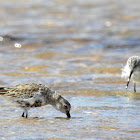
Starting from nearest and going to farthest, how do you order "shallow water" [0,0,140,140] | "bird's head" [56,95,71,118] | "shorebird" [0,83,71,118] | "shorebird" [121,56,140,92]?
"shallow water" [0,0,140,140], "shorebird" [0,83,71,118], "bird's head" [56,95,71,118], "shorebird" [121,56,140,92]

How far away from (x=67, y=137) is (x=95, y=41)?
1135 centimetres

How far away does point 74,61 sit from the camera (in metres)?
15.3

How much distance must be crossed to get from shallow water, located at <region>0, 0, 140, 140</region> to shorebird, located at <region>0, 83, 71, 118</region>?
0.72 ft

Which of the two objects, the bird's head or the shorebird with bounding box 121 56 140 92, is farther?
the shorebird with bounding box 121 56 140 92

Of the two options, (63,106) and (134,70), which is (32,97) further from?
(134,70)

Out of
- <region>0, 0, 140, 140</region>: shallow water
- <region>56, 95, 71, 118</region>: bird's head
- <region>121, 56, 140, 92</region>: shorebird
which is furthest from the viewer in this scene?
<region>121, 56, 140, 92</region>: shorebird

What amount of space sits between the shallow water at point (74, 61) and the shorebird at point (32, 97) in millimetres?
220

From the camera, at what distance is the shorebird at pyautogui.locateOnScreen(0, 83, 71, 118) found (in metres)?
8.77

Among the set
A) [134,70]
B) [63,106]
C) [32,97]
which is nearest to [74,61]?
[134,70]

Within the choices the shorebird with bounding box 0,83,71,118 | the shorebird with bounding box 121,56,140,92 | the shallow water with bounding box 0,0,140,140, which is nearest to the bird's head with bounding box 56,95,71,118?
the shorebird with bounding box 0,83,71,118

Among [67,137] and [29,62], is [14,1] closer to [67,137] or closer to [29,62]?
[29,62]

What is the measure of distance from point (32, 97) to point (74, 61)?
6.63m

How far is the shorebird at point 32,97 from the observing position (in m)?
8.77

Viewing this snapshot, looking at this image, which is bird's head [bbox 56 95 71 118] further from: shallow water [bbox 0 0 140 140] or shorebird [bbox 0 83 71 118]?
shallow water [bbox 0 0 140 140]
